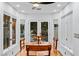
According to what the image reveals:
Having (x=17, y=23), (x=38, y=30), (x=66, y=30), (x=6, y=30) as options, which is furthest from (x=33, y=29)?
(x=66, y=30)

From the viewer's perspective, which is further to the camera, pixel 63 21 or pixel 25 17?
pixel 63 21

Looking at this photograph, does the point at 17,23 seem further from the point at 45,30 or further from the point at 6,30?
the point at 45,30

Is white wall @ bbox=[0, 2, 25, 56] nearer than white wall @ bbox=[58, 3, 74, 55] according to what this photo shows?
Yes

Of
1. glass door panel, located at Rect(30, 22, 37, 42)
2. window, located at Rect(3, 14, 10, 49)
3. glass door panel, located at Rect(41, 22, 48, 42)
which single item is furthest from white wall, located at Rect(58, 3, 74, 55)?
window, located at Rect(3, 14, 10, 49)

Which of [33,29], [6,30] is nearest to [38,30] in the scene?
[33,29]

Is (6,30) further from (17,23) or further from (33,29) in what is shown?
(33,29)

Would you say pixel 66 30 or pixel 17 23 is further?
pixel 66 30

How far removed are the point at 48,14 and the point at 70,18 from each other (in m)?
0.32

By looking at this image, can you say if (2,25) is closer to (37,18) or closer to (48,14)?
(37,18)

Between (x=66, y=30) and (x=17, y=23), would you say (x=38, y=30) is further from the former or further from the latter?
(x=66, y=30)

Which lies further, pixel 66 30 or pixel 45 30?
pixel 66 30

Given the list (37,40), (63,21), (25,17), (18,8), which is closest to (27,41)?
(37,40)

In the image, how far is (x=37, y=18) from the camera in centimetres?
148

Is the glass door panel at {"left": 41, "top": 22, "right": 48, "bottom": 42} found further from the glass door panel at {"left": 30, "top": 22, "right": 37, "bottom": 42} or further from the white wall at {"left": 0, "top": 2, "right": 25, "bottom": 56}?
the white wall at {"left": 0, "top": 2, "right": 25, "bottom": 56}
